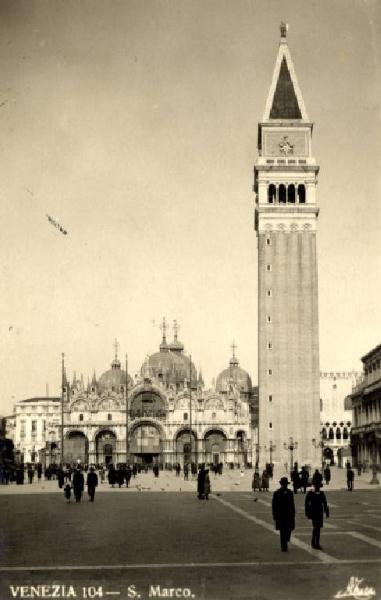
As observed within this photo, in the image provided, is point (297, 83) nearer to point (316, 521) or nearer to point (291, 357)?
point (291, 357)

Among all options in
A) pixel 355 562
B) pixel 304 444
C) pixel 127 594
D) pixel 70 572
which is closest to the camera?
pixel 127 594

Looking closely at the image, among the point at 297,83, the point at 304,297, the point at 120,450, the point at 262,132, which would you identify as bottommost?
the point at 120,450

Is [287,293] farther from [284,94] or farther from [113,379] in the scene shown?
[113,379]

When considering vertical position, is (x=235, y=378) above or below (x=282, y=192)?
below

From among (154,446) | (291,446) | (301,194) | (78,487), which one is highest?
(301,194)

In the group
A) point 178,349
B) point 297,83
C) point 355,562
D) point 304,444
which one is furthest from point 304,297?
point 355,562
